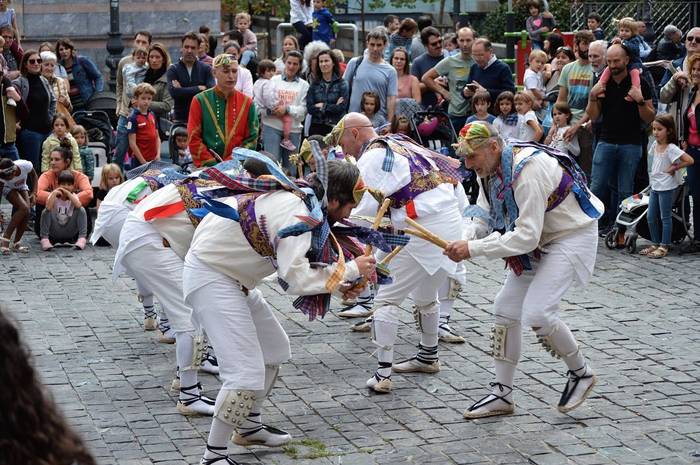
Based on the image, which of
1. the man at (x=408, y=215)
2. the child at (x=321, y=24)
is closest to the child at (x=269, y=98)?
the child at (x=321, y=24)

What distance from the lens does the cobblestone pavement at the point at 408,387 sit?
22.1ft

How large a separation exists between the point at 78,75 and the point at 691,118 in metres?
8.29

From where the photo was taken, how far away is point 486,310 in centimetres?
998

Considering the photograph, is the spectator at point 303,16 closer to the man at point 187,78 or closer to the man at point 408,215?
the man at point 187,78

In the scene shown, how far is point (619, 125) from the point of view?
41.0ft

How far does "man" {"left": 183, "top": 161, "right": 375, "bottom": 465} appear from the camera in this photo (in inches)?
Result: 231

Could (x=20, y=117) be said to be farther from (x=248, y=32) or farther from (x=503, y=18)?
(x=503, y=18)

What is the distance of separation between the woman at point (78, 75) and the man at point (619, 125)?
7.02m

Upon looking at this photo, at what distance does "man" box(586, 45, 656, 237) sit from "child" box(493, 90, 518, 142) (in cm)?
107

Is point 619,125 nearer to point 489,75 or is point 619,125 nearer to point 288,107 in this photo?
point 489,75

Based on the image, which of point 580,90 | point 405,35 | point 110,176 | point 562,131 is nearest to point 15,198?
point 110,176

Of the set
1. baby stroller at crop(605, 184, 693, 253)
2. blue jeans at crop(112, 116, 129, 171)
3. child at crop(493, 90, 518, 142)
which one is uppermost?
child at crop(493, 90, 518, 142)

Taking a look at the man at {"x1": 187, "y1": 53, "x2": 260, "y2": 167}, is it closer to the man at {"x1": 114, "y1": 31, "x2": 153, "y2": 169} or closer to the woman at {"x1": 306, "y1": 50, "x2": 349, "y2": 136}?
the woman at {"x1": 306, "y1": 50, "x2": 349, "y2": 136}

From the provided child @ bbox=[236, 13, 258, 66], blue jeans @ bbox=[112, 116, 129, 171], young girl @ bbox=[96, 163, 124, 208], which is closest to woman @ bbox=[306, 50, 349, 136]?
blue jeans @ bbox=[112, 116, 129, 171]
